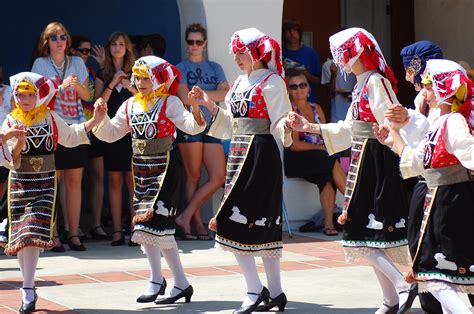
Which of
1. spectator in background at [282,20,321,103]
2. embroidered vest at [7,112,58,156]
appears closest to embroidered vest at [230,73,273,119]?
embroidered vest at [7,112,58,156]

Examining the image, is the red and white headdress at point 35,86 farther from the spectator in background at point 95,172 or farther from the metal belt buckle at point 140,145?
the spectator in background at point 95,172

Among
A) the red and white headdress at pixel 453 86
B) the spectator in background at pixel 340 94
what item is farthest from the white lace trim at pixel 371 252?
the spectator in background at pixel 340 94

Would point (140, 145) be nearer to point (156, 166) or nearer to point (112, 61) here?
point (156, 166)

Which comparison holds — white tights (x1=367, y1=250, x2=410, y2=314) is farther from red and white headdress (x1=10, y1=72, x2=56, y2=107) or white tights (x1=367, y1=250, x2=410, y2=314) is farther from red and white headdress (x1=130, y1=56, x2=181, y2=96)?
red and white headdress (x1=10, y1=72, x2=56, y2=107)

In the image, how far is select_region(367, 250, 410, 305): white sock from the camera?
643cm

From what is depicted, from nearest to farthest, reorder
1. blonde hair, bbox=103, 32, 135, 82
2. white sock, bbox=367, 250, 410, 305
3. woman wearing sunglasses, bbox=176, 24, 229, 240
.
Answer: white sock, bbox=367, 250, 410, 305, blonde hair, bbox=103, 32, 135, 82, woman wearing sunglasses, bbox=176, 24, 229, 240

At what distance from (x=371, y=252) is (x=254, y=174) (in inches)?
35.4

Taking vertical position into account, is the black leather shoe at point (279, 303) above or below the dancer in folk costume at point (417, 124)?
below

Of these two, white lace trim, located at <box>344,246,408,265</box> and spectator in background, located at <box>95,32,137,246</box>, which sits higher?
spectator in background, located at <box>95,32,137,246</box>

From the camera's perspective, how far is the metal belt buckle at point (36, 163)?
6.94 m

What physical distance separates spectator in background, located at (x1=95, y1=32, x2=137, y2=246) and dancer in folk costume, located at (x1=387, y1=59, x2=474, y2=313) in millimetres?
4570

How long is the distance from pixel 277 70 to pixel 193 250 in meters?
2.98

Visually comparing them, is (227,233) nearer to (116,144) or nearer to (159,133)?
(159,133)

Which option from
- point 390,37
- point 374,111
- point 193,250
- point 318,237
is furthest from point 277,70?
point 390,37
